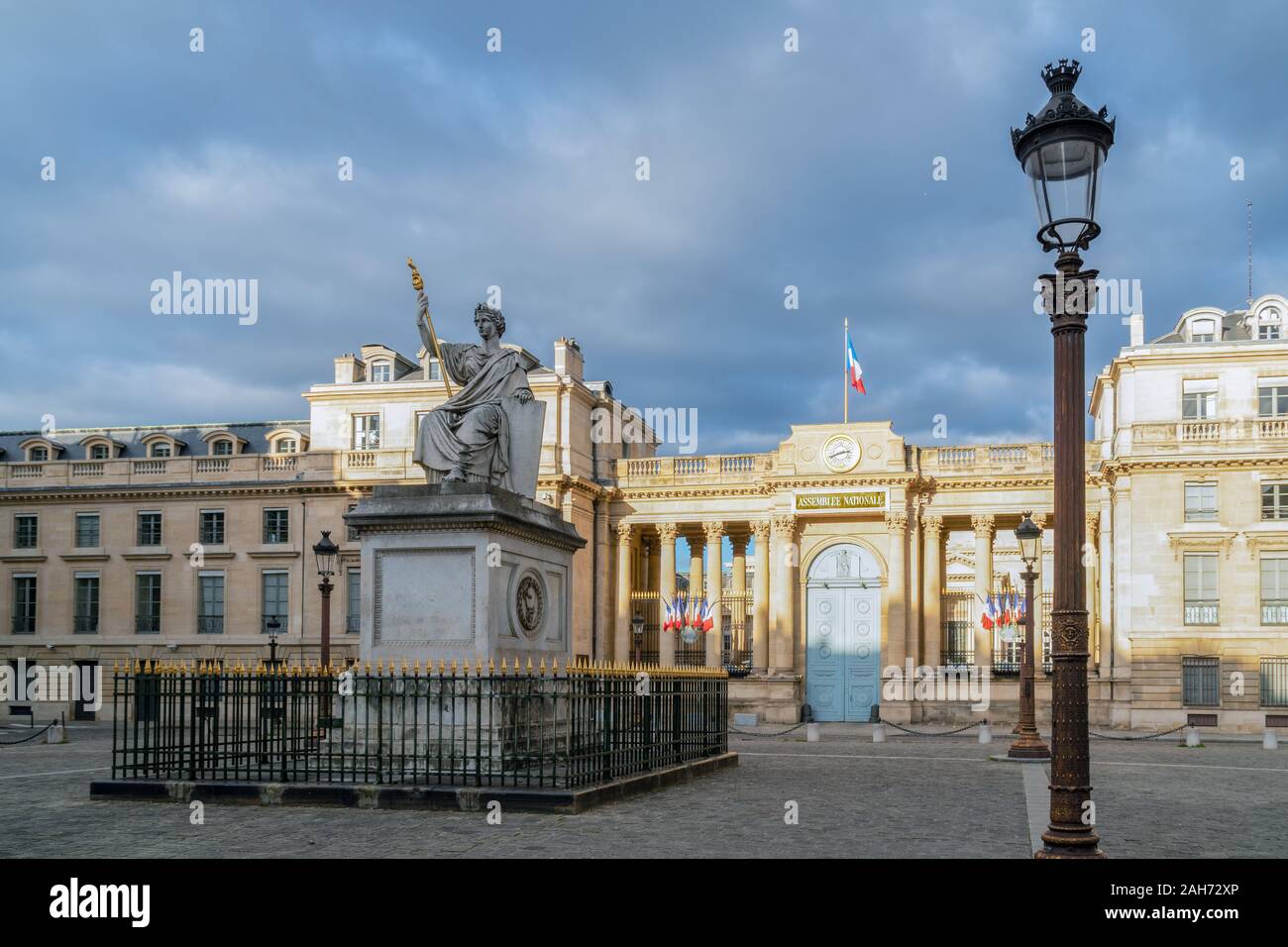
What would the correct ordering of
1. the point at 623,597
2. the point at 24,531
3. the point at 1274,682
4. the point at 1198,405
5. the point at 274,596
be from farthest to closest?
1. the point at 24,531
2. the point at 623,597
3. the point at 274,596
4. the point at 1198,405
5. the point at 1274,682

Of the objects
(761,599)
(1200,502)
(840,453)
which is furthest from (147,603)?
(1200,502)

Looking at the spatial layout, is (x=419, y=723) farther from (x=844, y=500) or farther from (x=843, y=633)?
(x=843, y=633)

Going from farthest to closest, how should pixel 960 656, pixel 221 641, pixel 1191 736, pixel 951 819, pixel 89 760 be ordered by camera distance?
1. pixel 221 641
2. pixel 960 656
3. pixel 1191 736
4. pixel 89 760
5. pixel 951 819

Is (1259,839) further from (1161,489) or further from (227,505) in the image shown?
(227,505)

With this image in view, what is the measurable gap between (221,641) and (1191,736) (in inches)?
1527

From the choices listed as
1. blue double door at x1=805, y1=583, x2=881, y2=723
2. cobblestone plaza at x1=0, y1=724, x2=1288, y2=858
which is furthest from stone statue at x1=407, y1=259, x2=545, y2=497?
blue double door at x1=805, y1=583, x2=881, y2=723

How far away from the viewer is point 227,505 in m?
56.4

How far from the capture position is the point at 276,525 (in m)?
56.0

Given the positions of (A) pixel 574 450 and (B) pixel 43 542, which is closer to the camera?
(A) pixel 574 450

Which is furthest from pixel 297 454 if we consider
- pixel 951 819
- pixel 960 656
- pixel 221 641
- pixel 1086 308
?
pixel 1086 308

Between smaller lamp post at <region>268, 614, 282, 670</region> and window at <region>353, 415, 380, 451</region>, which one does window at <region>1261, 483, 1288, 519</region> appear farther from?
window at <region>353, 415, 380, 451</region>

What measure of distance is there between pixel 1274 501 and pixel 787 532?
17922 millimetres

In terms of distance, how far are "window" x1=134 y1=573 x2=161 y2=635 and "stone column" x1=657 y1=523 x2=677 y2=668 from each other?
73.2 ft
